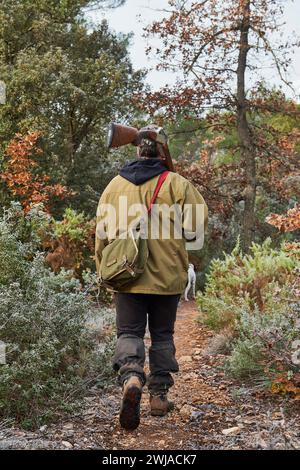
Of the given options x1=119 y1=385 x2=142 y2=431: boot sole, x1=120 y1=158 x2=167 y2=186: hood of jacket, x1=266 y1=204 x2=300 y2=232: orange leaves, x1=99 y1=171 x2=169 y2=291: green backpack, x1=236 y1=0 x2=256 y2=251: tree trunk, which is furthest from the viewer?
x1=236 y1=0 x2=256 y2=251: tree trunk

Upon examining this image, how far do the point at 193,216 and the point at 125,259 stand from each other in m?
0.51

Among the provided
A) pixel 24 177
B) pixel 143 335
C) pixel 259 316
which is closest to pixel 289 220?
pixel 259 316

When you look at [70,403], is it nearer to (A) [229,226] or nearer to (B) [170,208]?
(B) [170,208]

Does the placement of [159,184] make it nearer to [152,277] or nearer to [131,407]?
[152,277]

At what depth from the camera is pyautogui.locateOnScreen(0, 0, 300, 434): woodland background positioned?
410cm

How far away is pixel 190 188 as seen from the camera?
12.8ft

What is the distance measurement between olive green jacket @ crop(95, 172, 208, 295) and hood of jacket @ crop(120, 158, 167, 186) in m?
0.03

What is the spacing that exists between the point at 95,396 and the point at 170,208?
58.1 inches

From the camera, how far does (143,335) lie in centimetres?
396

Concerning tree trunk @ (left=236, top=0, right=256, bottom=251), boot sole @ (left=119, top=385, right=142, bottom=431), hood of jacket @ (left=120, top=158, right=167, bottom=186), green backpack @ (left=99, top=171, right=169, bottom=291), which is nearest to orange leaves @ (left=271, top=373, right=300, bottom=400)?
boot sole @ (left=119, top=385, right=142, bottom=431)

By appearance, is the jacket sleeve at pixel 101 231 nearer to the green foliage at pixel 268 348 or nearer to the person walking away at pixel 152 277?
the person walking away at pixel 152 277

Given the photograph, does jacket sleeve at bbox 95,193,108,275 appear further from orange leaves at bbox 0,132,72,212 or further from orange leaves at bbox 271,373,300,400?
orange leaves at bbox 0,132,72,212

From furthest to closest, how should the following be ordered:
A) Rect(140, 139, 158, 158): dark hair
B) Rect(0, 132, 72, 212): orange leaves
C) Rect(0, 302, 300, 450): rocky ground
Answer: Rect(0, 132, 72, 212): orange leaves → Rect(140, 139, 158, 158): dark hair → Rect(0, 302, 300, 450): rocky ground
